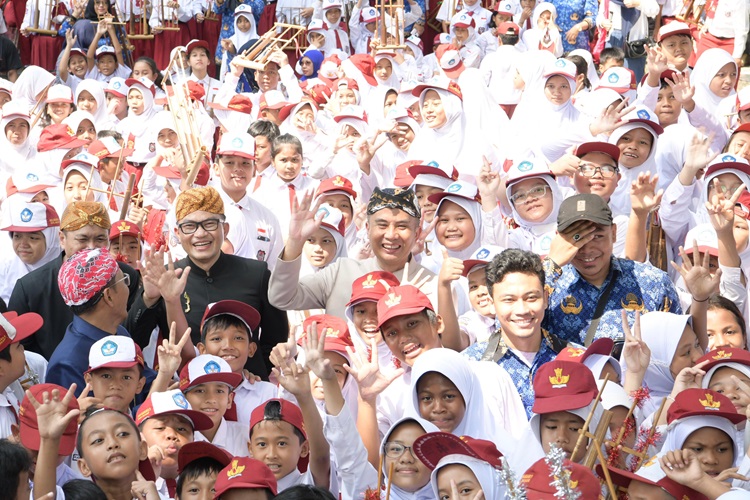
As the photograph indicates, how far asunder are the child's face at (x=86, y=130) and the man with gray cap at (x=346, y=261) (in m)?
5.70

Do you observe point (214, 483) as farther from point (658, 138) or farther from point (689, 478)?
point (658, 138)

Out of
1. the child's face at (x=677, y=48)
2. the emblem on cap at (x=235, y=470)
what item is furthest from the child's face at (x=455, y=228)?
the child's face at (x=677, y=48)

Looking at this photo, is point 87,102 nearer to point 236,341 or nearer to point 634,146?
point 634,146

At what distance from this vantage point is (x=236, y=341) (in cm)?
560

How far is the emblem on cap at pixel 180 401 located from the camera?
488 cm

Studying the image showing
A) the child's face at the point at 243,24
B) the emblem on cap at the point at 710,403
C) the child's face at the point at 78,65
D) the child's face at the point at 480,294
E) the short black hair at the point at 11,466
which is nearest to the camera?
the short black hair at the point at 11,466

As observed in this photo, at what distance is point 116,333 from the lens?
5.52 meters

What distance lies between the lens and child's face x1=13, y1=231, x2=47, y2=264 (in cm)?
696

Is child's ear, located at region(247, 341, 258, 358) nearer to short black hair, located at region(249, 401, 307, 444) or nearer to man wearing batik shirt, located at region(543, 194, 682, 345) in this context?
short black hair, located at region(249, 401, 307, 444)

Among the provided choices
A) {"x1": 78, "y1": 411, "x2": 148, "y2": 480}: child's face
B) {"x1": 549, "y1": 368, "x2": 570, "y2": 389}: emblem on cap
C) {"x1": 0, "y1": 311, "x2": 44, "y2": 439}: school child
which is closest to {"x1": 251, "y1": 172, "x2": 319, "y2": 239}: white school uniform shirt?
{"x1": 0, "y1": 311, "x2": 44, "y2": 439}: school child

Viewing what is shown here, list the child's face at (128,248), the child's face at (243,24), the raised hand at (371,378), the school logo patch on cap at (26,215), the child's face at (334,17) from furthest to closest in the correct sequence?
the child's face at (243,24), the child's face at (334,17), the child's face at (128,248), the school logo patch on cap at (26,215), the raised hand at (371,378)

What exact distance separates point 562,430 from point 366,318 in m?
1.37

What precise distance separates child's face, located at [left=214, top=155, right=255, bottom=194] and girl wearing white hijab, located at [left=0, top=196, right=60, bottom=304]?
1113 millimetres

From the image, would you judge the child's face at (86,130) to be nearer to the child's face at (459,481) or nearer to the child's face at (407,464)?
the child's face at (407,464)
